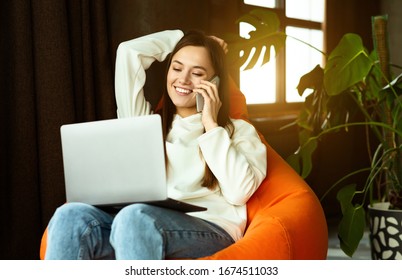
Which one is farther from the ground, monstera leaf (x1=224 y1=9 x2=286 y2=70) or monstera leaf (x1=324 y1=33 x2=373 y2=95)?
monstera leaf (x1=224 y1=9 x2=286 y2=70)

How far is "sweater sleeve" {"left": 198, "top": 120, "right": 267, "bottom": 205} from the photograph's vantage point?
145cm

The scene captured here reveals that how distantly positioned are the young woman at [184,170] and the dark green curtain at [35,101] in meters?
0.25

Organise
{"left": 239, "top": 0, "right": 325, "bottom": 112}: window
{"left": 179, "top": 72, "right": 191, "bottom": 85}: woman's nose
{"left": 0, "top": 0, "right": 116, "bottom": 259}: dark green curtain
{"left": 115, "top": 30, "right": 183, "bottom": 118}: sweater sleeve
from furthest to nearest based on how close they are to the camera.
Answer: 1. {"left": 239, "top": 0, "right": 325, "bottom": 112}: window
2. {"left": 0, "top": 0, "right": 116, "bottom": 259}: dark green curtain
3. {"left": 115, "top": 30, "right": 183, "bottom": 118}: sweater sleeve
4. {"left": 179, "top": 72, "right": 191, "bottom": 85}: woman's nose

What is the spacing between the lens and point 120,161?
4.31 ft

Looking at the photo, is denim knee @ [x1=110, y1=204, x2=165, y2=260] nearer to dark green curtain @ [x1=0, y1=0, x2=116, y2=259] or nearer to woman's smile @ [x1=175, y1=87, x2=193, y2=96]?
woman's smile @ [x1=175, y1=87, x2=193, y2=96]

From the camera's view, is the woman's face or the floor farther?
the floor

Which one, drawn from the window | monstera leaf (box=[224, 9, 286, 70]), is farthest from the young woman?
the window

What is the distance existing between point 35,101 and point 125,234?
0.84 metres

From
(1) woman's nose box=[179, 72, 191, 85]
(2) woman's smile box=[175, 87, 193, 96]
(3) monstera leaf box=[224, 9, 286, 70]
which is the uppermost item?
(3) monstera leaf box=[224, 9, 286, 70]

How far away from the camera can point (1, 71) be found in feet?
6.07

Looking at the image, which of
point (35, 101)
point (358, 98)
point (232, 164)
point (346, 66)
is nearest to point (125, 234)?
point (232, 164)

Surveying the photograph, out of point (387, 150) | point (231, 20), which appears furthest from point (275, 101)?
point (387, 150)

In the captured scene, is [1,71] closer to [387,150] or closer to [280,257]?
[280,257]
